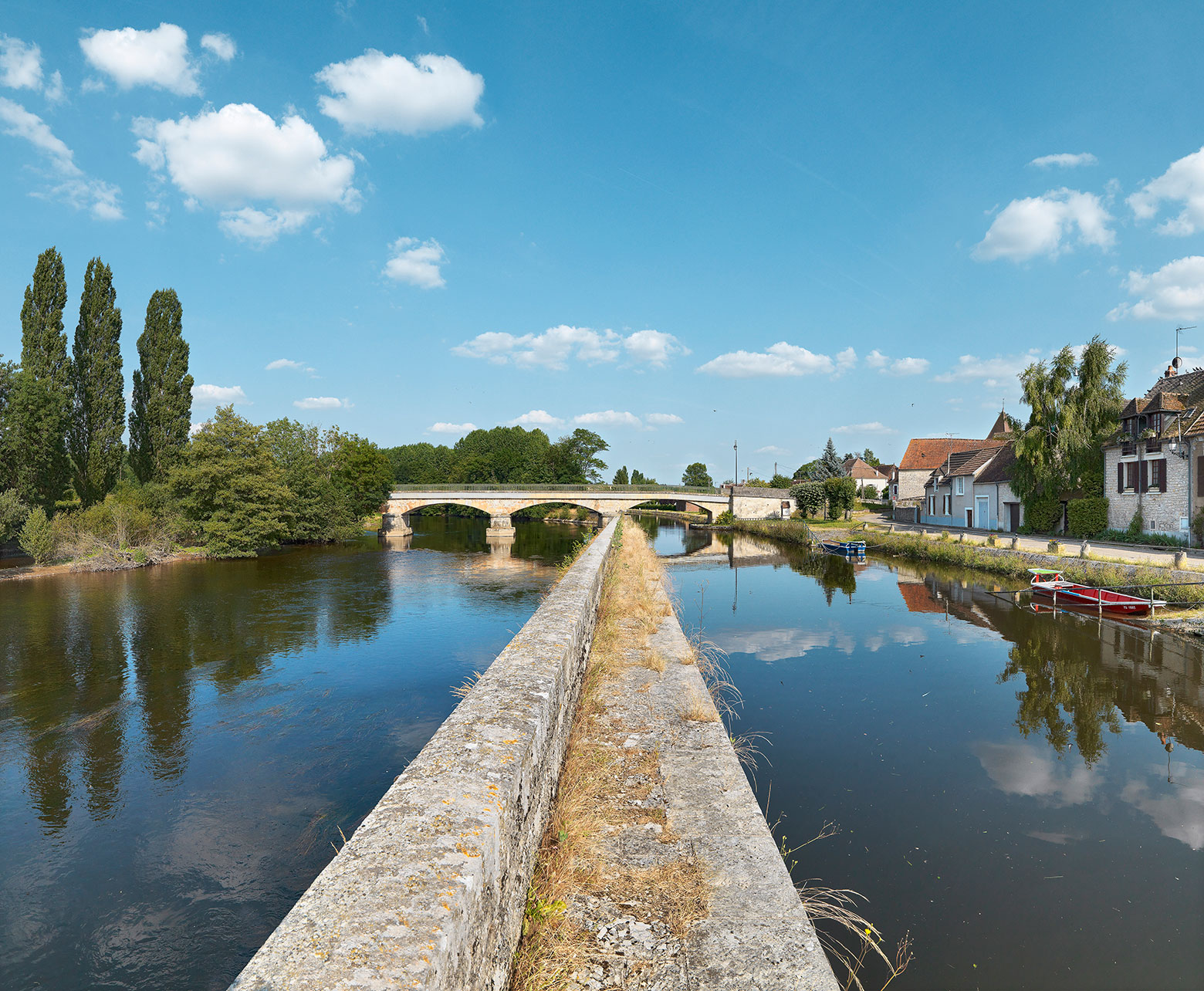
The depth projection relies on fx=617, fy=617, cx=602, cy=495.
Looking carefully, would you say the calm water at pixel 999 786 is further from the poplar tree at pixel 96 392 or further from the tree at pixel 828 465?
the tree at pixel 828 465

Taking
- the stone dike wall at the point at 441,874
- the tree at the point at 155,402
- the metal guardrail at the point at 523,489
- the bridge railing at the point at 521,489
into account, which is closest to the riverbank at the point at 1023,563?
the metal guardrail at the point at 523,489

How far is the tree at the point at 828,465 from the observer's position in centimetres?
7619

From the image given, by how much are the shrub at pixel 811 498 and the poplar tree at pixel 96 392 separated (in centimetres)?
4555

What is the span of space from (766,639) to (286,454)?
46.4m

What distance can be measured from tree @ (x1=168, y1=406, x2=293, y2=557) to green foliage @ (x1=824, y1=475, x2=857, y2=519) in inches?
1536

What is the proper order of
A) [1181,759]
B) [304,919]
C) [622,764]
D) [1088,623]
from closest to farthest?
[304,919]
[622,764]
[1181,759]
[1088,623]

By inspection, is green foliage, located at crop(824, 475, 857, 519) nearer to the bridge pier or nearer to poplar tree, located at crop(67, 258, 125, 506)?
the bridge pier

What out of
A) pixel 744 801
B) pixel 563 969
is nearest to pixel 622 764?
pixel 744 801

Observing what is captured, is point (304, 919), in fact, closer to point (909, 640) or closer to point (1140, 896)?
point (1140, 896)

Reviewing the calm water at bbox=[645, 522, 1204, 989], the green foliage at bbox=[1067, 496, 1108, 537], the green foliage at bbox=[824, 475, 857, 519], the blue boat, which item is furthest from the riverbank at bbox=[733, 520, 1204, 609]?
the green foliage at bbox=[824, 475, 857, 519]

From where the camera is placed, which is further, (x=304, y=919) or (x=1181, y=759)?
(x=1181, y=759)

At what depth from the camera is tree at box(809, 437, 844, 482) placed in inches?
3000

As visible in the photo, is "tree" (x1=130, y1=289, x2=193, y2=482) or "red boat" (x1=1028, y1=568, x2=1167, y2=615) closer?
"red boat" (x1=1028, y1=568, x2=1167, y2=615)

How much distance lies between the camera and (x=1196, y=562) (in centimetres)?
1775
